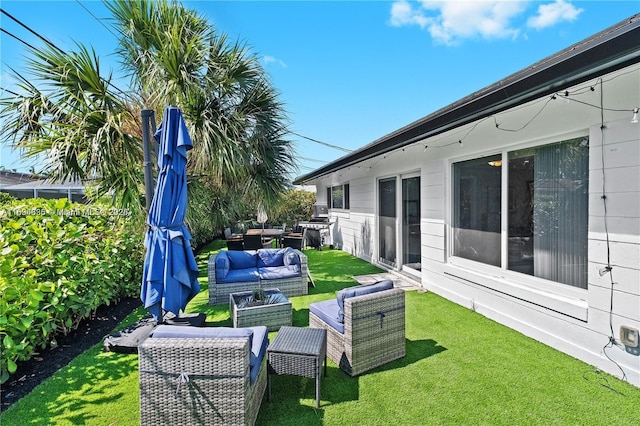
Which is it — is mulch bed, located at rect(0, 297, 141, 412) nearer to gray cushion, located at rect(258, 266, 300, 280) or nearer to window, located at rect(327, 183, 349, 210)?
gray cushion, located at rect(258, 266, 300, 280)

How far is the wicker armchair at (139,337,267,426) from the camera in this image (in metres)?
2.18

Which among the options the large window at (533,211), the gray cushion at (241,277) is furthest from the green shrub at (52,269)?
the large window at (533,211)

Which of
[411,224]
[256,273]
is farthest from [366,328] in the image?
[411,224]

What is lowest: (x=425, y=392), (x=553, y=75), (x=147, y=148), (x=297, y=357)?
(x=425, y=392)

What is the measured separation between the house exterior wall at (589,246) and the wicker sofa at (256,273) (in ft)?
9.41

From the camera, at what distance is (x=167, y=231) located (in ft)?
12.5

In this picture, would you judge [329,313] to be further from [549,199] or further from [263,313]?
[549,199]

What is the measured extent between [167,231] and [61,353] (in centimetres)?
199

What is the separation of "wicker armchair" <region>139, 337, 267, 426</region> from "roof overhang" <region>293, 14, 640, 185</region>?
336 cm

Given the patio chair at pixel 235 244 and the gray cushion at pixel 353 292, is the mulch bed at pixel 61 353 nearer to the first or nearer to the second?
the gray cushion at pixel 353 292

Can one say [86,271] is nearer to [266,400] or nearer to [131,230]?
[131,230]

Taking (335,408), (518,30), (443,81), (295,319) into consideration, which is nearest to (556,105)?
(335,408)

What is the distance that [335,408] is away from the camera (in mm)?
2701

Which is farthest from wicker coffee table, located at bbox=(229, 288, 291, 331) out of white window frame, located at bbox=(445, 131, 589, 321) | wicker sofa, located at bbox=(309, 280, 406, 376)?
white window frame, located at bbox=(445, 131, 589, 321)
